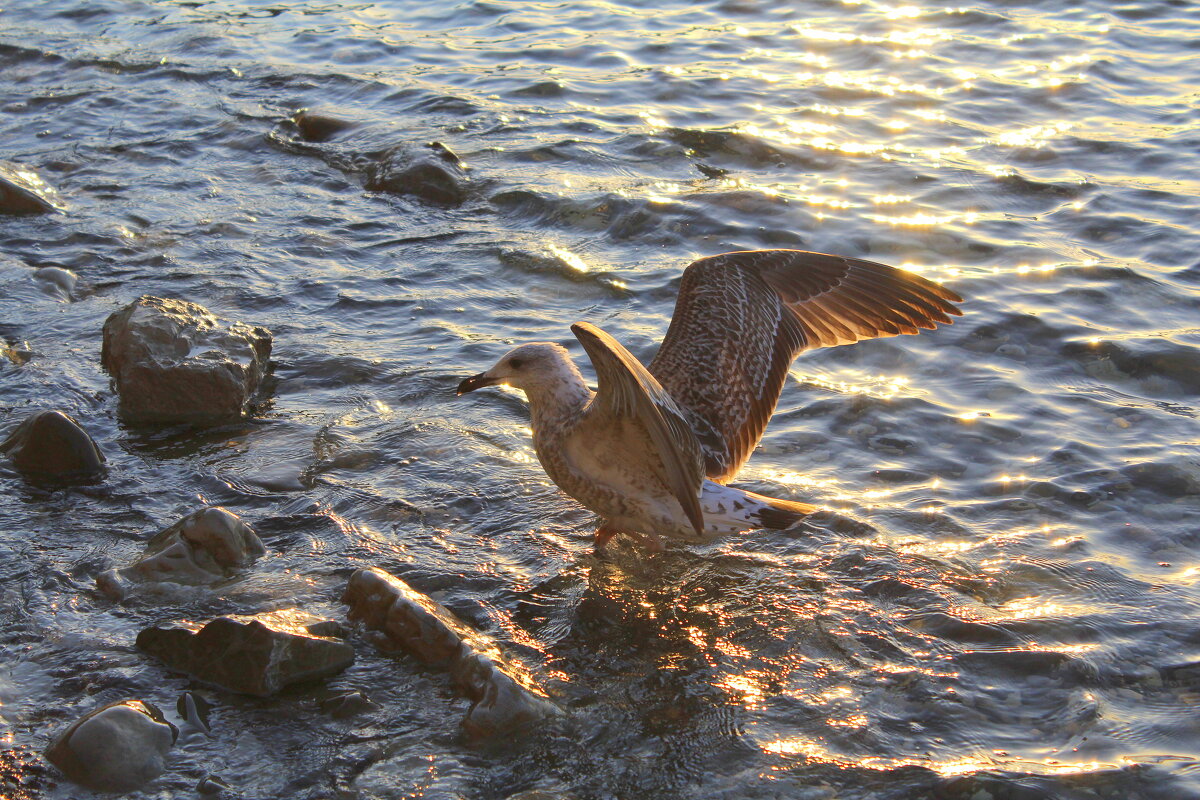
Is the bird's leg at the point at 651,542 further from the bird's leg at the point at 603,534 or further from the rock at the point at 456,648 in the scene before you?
the rock at the point at 456,648

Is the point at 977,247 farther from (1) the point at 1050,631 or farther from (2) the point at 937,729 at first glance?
(2) the point at 937,729

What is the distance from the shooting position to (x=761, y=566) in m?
4.61

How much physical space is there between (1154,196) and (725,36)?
5221mm

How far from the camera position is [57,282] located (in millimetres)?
6637

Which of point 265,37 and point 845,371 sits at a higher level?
point 265,37

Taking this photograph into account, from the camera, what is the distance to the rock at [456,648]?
140 inches

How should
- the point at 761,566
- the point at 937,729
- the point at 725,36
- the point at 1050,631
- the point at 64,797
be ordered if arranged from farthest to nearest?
the point at 725,36 < the point at 761,566 < the point at 1050,631 < the point at 937,729 < the point at 64,797

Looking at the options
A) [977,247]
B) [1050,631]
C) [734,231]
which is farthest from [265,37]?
[1050,631]

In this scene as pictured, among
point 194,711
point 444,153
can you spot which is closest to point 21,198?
point 444,153

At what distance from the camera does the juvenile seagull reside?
423 cm

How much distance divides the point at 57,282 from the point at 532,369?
11.4ft

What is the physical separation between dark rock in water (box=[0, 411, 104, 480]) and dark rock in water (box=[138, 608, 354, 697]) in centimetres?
136

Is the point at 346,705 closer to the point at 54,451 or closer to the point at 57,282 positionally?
the point at 54,451

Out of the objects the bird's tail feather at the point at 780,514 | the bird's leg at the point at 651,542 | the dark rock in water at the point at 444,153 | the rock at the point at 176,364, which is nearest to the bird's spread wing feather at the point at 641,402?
the bird's tail feather at the point at 780,514
